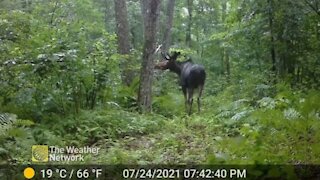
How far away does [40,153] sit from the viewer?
4.96 metres

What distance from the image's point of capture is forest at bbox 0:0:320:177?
4746 millimetres

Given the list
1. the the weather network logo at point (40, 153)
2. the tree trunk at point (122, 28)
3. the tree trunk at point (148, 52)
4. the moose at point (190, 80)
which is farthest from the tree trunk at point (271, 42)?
the the weather network logo at point (40, 153)

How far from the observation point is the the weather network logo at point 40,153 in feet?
15.6

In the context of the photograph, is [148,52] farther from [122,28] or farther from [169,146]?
[169,146]

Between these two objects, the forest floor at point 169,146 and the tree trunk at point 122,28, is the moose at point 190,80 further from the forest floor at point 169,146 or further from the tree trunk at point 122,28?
the forest floor at point 169,146

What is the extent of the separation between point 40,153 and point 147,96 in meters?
4.21

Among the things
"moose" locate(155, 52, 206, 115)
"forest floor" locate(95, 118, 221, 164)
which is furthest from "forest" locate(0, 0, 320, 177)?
"moose" locate(155, 52, 206, 115)

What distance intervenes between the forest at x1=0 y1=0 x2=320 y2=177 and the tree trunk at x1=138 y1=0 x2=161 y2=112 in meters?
0.02

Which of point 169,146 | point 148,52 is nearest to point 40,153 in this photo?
point 169,146

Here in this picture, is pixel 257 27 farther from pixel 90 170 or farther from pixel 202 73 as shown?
pixel 90 170

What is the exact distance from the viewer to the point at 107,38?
8.43 m

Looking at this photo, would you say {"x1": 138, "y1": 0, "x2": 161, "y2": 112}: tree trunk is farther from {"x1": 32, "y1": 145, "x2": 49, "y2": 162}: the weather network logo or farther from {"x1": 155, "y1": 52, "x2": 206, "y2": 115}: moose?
{"x1": 32, "y1": 145, "x2": 49, "y2": 162}: the weather network logo

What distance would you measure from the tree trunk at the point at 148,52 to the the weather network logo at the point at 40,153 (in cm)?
381

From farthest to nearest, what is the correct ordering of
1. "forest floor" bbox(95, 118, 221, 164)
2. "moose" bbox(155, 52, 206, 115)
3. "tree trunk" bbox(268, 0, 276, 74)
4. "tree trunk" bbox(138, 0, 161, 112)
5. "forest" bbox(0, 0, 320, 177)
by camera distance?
"moose" bbox(155, 52, 206, 115), "tree trunk" bbox(268, 0, 276, 74), "tree trunk" bbox(138, 0, 161, 112), "forest floor" bbox(95, 118, 221, 164), "forest" bbox(0, 0, 320, 177)
